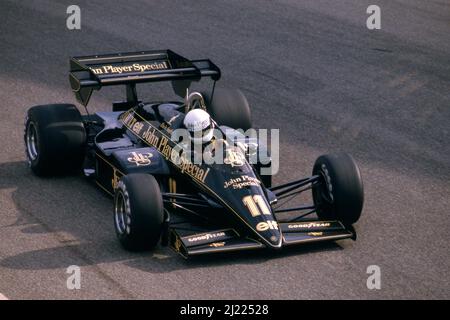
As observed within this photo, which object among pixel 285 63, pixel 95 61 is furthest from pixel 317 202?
pixel 285 63

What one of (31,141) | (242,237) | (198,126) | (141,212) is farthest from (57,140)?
(242,237)

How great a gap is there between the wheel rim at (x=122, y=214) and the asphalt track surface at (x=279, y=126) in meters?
0.24

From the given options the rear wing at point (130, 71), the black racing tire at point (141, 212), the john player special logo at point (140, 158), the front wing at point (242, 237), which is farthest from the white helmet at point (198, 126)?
the rear wing at point (130, 71)

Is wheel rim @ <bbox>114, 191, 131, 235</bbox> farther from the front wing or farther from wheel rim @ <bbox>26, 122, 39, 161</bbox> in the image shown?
wheel rim @ <bbox>26, 122, 39, 161</bbox>

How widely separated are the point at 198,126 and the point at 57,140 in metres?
2.15

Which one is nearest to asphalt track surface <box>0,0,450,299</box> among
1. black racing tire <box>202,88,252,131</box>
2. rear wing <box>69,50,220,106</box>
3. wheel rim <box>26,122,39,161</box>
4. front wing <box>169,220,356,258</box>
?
front wing <box>169,220,356,258</box>

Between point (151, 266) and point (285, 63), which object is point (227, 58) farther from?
point (151, 266)

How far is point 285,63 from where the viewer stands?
1869 cm

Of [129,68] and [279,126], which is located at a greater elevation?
[129,68]

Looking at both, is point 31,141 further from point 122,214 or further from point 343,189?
point 343,189

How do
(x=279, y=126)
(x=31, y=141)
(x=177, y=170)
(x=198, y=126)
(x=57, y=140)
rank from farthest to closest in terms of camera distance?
1. (x=279, y=126)
2. (x=31, y=141)
3. (x=57, y=140)
4. (x=177, y=170)
5. (x=198, y=126)

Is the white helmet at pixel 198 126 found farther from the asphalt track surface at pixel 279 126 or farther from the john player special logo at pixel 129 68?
the john player special logo at pixel 129 68

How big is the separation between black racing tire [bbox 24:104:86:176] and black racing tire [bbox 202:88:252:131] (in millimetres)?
1821

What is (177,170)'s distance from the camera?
40.4 ft
